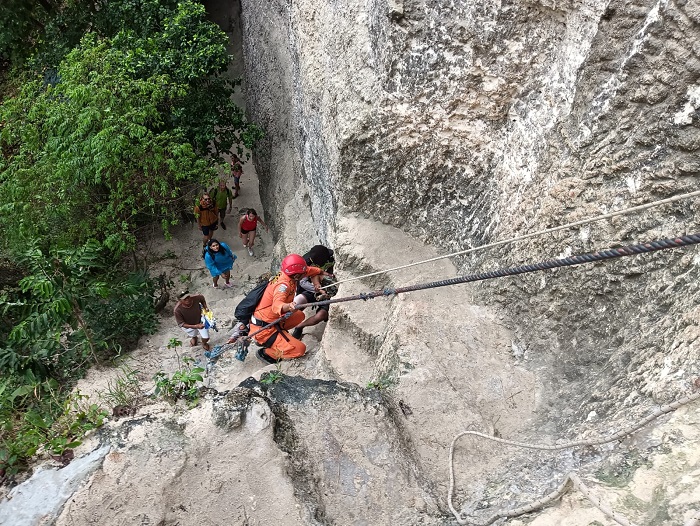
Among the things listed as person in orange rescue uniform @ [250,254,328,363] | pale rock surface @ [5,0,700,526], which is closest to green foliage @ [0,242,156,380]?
person in orange rescue uniform @ [250,254,328,363]

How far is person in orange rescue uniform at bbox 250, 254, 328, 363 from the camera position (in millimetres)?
6051

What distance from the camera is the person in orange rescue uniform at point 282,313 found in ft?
19.9

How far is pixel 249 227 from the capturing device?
957 centimetres

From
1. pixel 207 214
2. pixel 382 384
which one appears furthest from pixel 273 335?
pixel 207 214

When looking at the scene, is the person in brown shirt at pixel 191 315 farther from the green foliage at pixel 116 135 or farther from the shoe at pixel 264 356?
the green foliage at pixel 116 135

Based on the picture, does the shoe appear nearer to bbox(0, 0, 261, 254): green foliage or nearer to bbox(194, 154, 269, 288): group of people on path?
bbox(194, 154, 269, 288): group of people on path

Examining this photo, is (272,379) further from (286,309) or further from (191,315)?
(191,315)

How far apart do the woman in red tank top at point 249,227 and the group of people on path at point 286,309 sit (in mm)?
2559

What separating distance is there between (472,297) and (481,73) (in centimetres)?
206

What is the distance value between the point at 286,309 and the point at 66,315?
3.33 m

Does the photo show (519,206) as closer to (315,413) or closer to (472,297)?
(472,297)

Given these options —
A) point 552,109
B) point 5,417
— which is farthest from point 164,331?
point 552,109

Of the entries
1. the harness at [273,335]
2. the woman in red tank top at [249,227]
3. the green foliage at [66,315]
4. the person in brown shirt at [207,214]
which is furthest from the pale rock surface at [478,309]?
the person in brown shirt at [207,214]

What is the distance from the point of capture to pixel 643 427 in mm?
3088
